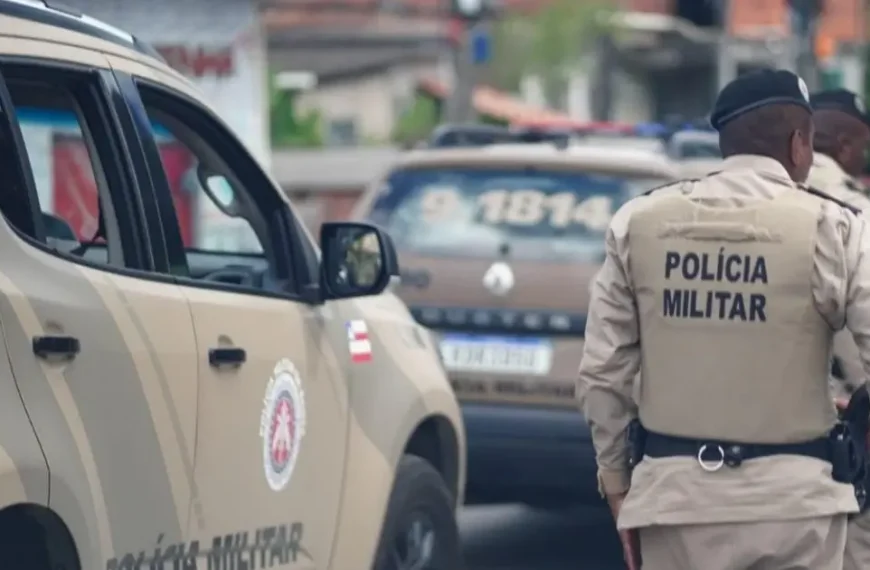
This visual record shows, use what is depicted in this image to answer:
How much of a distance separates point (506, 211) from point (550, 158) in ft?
0.97

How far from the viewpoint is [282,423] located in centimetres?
477

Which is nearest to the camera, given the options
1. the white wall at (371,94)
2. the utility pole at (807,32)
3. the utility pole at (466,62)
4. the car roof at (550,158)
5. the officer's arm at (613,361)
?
the officer's arm at (613,361)

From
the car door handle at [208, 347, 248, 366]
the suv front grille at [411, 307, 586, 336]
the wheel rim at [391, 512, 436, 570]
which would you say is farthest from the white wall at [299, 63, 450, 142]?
the car door handle at [208, 347, 248, 366]

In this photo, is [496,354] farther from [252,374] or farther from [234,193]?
[252,374]

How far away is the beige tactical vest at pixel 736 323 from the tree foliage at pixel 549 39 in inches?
1400

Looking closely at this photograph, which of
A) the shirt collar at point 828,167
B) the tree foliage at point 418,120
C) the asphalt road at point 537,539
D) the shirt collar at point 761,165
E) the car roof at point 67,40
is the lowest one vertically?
the tree foliage at point 418,120

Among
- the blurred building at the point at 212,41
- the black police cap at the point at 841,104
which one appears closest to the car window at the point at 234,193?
the black police cap at the point at 841,104

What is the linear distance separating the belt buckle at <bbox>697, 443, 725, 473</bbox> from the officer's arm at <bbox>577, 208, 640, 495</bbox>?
20 cm

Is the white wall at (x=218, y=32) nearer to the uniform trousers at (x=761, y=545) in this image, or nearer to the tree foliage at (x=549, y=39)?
the uniform trousers at (x=761, y=545)

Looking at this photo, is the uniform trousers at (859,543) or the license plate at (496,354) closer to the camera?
the uniform trousers at (859,543)

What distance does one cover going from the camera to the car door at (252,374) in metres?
4.45

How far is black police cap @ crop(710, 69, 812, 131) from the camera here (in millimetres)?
4160

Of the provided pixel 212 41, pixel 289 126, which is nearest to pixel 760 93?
pixel 212 41

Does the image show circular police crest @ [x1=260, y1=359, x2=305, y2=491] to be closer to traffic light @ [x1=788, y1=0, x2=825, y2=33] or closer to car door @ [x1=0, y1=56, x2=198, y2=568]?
car door @ [x1=0, y1=56, x2=198, y2=568]
